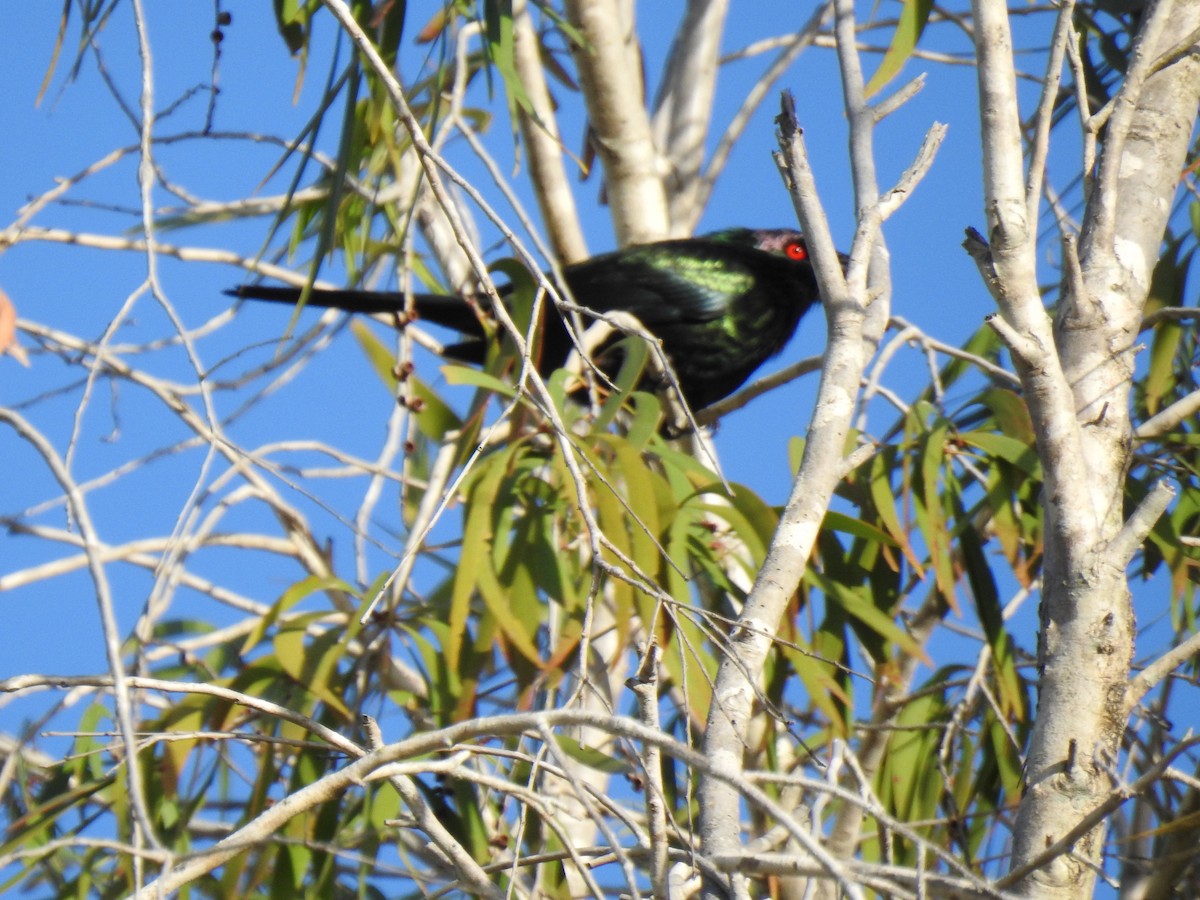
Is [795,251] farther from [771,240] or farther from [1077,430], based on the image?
[1077,430]

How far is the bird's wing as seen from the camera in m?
4.47

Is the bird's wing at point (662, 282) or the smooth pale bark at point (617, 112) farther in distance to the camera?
the bird's wing at point (662, 282)

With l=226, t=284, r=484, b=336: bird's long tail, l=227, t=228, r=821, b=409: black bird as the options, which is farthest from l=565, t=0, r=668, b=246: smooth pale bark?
l=226, t=284, r=484, b=336: bird's long tail

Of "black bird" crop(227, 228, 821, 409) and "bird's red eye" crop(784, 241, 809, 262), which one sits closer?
"black bird" crop(227, 228, 821, 409)

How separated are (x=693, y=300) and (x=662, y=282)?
205 millimetres

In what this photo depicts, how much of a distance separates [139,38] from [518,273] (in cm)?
169

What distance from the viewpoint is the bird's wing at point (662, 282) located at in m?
4.47

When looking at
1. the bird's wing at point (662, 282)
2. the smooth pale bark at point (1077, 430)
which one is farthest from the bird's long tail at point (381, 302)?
the smooth pale bark at point (1077, 430)

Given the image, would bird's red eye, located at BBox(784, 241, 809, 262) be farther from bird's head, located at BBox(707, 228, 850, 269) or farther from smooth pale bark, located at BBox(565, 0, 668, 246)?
smooth pale bark, located at BBox(565, 0, 668, 246)

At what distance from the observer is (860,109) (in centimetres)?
200

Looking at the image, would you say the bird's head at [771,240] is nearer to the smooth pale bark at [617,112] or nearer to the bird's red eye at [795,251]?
the bird's red eye at [795,251]

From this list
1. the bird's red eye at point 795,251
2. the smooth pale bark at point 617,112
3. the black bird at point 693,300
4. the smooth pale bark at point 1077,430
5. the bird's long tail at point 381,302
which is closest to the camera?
the smooth pale bark at point 1077,430

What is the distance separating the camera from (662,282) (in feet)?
15.0

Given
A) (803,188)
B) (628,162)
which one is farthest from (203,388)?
(628,162)
